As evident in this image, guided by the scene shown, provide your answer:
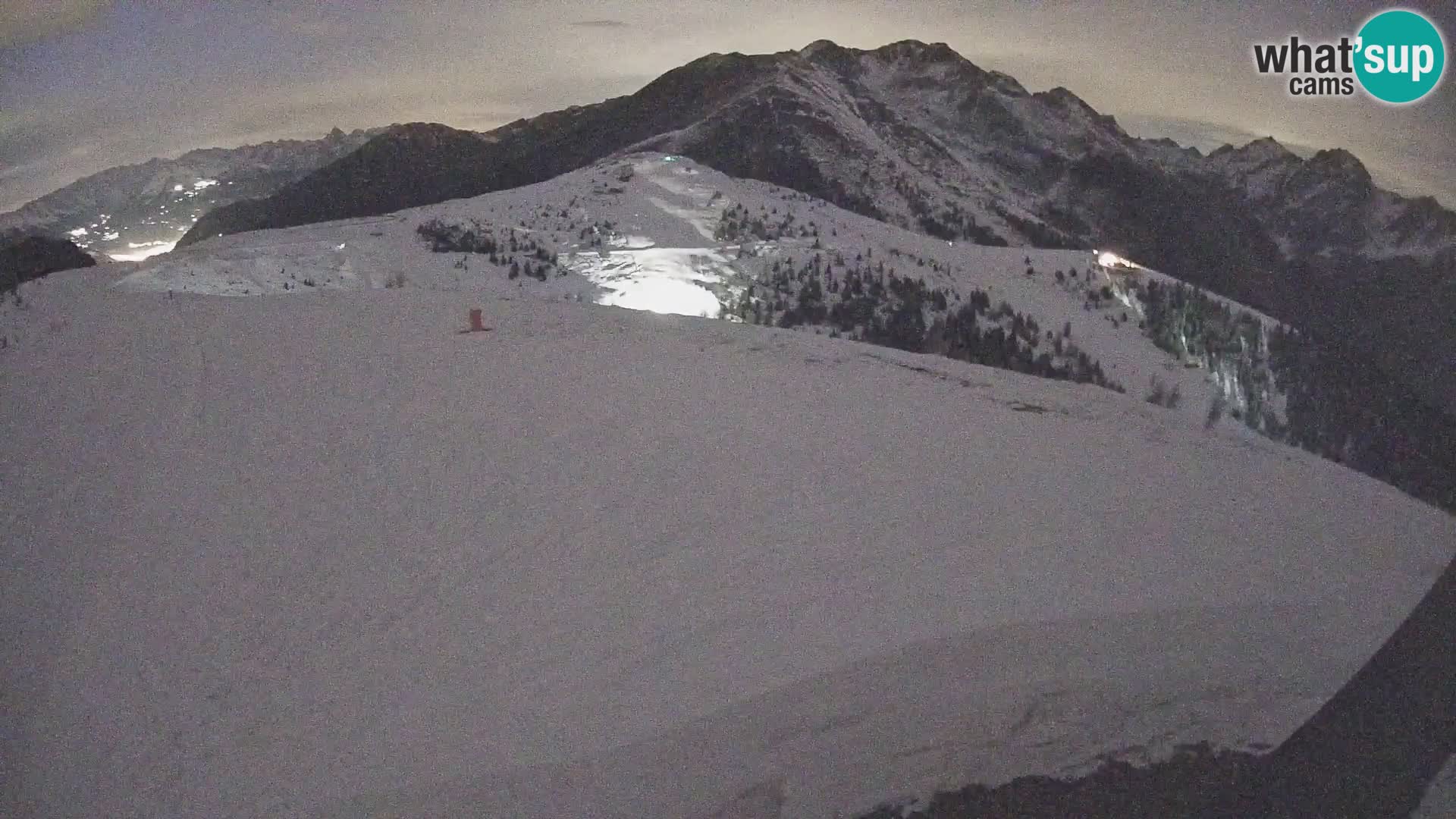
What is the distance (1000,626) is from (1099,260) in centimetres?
1368

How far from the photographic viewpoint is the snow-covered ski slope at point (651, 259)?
10430 millimetres

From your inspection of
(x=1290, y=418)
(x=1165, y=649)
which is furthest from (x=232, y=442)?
(x=1290, y=418)

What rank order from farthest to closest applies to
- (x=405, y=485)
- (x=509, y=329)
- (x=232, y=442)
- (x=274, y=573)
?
1. (x=509, y=329)
2. (x=232, y=442)
3. (x=405, y=485)
4. (x=274, y=573)

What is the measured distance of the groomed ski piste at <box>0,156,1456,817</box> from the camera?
3328mm

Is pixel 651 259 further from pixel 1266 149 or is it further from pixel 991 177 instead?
pixel 991 177

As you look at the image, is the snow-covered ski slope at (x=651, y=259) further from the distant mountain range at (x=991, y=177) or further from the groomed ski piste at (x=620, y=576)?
the groomed ski piste at (x=620, y=576)

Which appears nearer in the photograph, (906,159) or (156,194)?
(156,194)

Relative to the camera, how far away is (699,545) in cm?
468

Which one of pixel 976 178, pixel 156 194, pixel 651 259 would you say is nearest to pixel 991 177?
pixel 976 178

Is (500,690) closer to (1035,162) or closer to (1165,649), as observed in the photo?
(1165,649)

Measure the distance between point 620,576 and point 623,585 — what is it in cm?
10

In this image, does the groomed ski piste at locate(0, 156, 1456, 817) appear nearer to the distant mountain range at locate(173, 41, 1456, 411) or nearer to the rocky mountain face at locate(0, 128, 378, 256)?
the rocky mountain face at locate(0, 128, 378, 256)

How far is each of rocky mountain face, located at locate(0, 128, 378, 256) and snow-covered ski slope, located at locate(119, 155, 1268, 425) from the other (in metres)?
0.49

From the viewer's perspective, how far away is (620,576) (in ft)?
14.4
